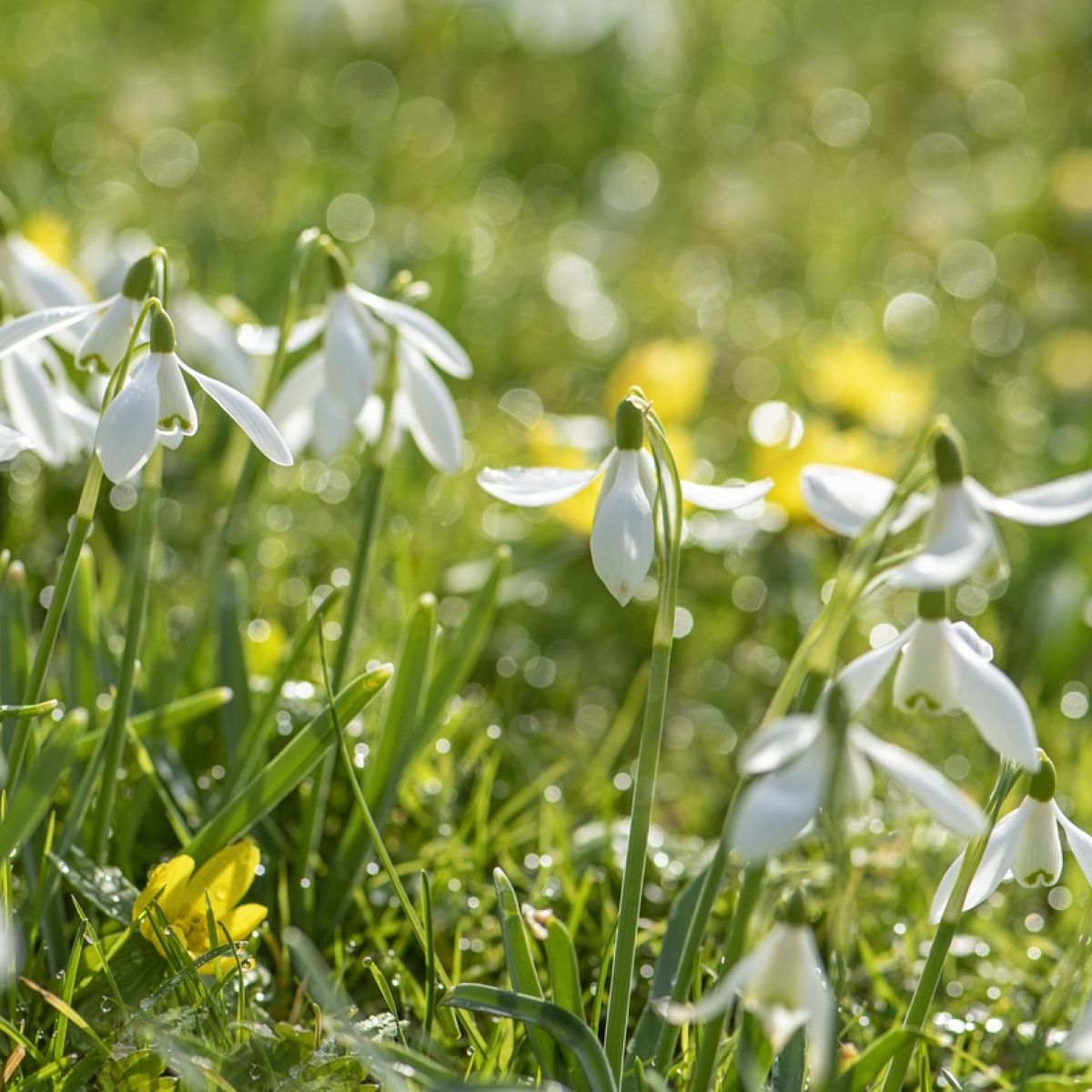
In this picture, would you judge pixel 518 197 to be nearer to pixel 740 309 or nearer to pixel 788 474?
pixel 740 309

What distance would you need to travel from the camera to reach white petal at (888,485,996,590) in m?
0.73

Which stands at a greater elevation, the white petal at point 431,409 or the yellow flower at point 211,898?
the white petal at point 431,409

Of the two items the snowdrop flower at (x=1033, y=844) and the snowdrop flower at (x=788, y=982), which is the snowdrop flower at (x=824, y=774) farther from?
the snowdrop flower at (x=1033, y=844)

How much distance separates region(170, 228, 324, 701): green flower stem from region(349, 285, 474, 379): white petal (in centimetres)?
6

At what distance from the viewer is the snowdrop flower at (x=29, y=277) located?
141cm

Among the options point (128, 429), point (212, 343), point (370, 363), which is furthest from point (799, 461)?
point (128, 429)

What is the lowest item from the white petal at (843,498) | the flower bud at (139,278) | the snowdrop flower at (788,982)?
the snowdrop flower at (788,982)

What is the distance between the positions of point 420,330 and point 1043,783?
62 centimetres

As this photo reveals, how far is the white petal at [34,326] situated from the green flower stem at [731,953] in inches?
24.0

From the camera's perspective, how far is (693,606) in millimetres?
2059

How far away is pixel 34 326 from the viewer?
102cm

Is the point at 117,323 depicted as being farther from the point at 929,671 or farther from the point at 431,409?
the point at 929,671

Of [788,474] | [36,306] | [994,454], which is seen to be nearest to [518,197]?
[994,454]

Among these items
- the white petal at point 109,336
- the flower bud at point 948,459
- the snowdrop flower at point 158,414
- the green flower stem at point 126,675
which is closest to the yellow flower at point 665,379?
the green flower stem at point 126,675
